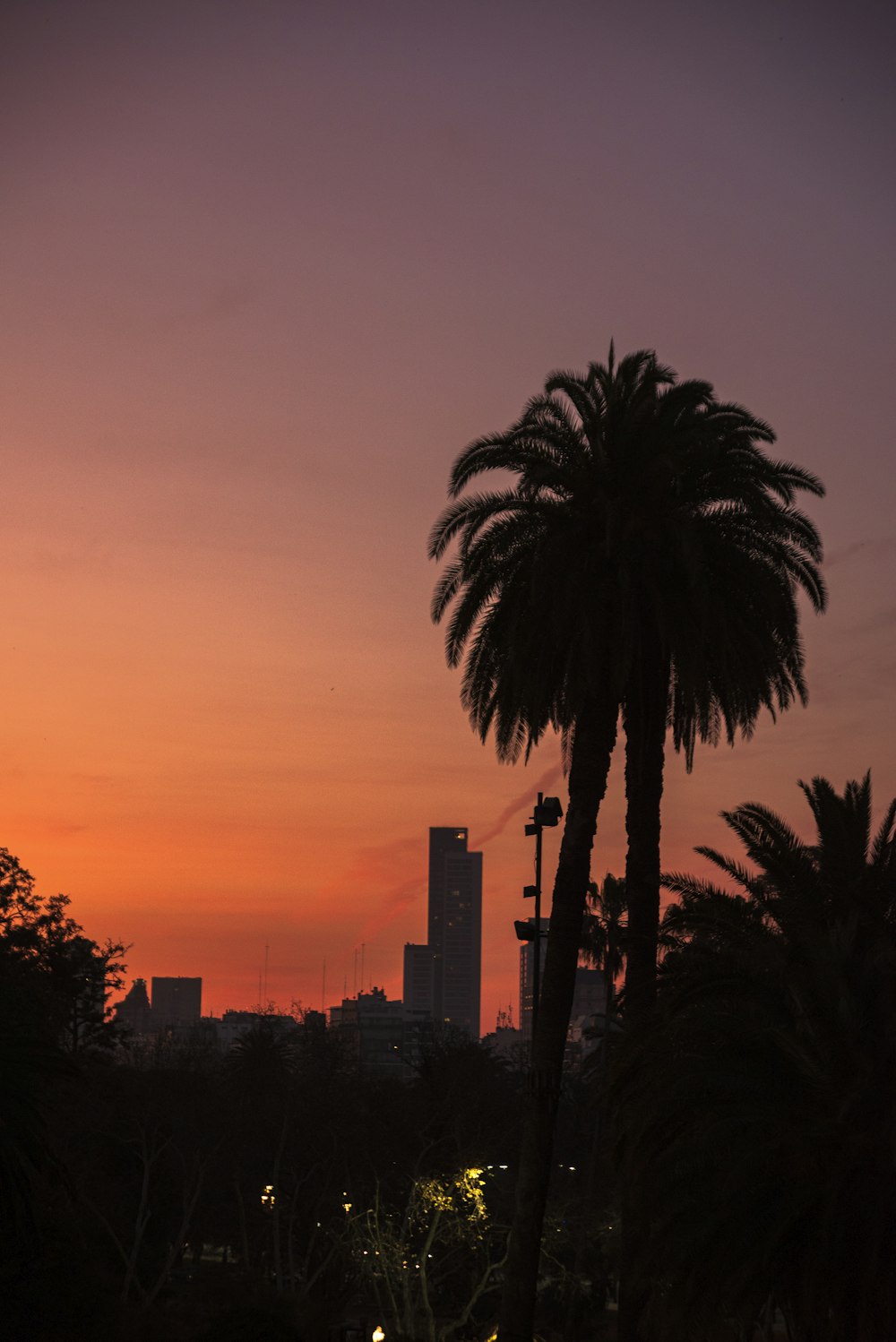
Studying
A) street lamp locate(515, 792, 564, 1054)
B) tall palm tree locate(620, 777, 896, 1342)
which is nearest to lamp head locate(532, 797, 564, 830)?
street lamp locate(515, 792, 564, 1054)

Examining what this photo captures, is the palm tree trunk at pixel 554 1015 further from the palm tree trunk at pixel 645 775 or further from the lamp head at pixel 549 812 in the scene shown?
the lamp head at pixel 549 812

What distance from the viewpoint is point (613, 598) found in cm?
2734

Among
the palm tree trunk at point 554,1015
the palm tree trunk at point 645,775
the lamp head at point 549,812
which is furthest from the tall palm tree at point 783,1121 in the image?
the lamp head at point 549,812

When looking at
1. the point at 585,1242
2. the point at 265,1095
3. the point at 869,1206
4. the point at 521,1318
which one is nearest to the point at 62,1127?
the point at 265,1095

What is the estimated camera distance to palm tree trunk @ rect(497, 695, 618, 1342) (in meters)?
26.0

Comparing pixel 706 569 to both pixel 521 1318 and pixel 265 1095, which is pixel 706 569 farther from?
pixel 265 1095

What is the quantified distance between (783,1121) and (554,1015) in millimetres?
7992

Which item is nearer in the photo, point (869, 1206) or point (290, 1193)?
point (869, 1206)

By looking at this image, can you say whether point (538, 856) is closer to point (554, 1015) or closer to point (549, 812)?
point (549, 812)

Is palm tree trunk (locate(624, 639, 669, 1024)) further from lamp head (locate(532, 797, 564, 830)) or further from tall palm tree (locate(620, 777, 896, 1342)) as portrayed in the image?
tall palm tree (locate(620, 777, 896, 1342))

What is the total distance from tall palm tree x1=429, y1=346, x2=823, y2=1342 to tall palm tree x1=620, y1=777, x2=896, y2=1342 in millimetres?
4259

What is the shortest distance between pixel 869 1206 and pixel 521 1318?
893 cm

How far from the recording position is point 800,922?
22203mm

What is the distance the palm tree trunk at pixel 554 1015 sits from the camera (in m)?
26.0
